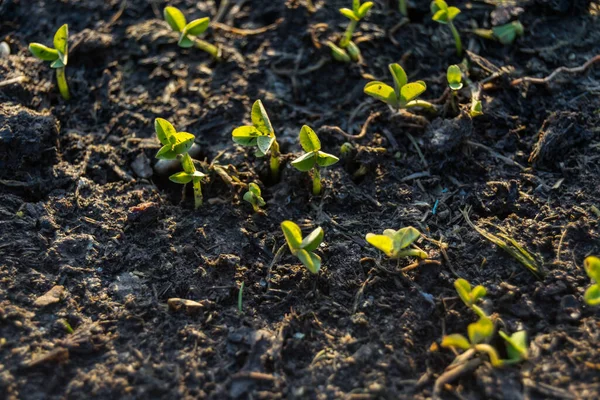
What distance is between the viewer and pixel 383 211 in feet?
6.63

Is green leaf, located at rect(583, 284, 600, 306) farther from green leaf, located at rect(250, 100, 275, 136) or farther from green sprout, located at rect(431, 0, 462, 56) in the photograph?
green sprout, located at rect(431, 0, 462, 56)

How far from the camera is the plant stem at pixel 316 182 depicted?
1993mm

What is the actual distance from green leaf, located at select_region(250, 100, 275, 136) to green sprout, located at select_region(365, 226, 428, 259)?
0.51 meters

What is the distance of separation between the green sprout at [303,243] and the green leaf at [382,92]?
58 centimetres

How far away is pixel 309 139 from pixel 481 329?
0.78 meters

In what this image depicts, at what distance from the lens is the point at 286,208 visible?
2.04 m

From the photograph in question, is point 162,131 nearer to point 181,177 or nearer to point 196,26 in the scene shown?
point 181,177

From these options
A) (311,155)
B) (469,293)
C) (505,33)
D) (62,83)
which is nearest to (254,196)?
(311,155)

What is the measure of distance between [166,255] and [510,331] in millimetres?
1074

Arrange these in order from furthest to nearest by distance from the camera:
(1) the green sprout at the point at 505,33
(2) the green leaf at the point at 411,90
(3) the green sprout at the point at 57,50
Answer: (1) the green sprout at the point at 505,33, (3) the green sprout at the point at 57,50, (2) the green leaf at the point at 411,90

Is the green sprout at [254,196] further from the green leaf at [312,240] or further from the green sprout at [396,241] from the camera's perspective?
the green sprout at [396,241]

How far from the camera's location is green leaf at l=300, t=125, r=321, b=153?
1.90 m

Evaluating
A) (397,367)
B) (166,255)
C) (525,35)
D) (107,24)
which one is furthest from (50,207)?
(525,35)

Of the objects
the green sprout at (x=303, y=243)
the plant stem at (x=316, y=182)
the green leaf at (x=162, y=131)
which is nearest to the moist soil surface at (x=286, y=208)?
the plant stem at (x=316, y=182)
